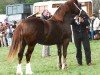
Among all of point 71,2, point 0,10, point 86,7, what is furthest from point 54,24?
point 0,10

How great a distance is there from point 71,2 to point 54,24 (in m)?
1.13

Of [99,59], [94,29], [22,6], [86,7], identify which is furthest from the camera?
[22,6]

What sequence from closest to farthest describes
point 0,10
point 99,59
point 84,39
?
point 84,39 < point 99,59 < point 0,10

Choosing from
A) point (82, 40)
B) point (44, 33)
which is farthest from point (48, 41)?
point (82, 40)

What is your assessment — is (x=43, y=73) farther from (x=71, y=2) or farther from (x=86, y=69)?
(x=71, y=2)

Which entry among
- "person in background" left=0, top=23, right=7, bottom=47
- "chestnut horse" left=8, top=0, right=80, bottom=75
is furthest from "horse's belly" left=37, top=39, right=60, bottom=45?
"person in background" left=0, top=23, right=7, bottom=47

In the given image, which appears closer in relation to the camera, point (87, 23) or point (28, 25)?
point (28, 25)

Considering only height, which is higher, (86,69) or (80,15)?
(80,15)

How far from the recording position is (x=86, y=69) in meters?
14.5

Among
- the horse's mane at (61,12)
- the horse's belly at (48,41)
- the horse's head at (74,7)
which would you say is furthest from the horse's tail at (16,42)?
the horse's head at (74,7)

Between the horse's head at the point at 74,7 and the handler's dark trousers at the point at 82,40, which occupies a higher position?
the horse's head at the point at 74,7

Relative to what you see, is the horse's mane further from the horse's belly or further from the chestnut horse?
the horse's belly

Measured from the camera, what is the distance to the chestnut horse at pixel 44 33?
44.4ft

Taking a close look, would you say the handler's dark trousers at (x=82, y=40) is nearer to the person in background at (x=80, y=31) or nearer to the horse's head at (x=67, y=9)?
the person in background at (x=80, y=31)
